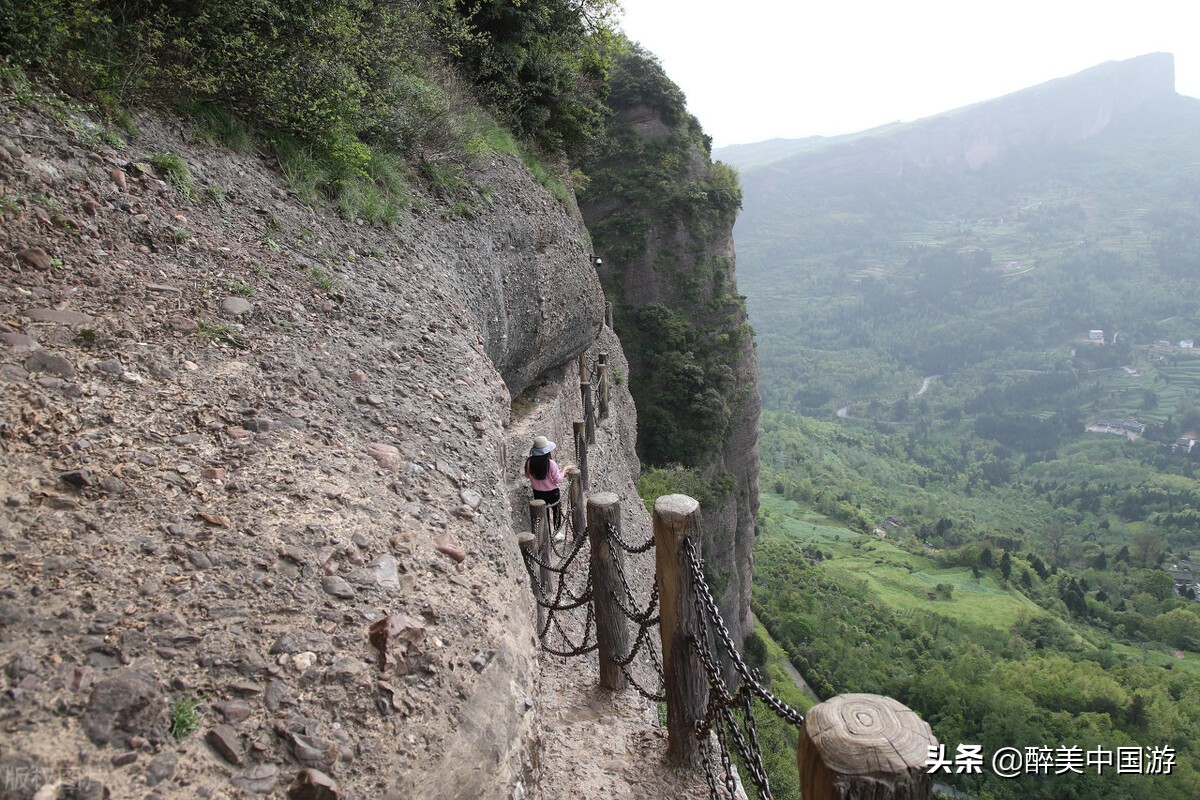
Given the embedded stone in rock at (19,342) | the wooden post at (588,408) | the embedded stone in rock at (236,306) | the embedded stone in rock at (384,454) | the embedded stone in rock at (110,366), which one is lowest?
the wooden post at (588,408)

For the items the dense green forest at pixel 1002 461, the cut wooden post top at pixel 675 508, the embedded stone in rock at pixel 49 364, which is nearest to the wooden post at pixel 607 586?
the cut wooden post top at pixel 675 508

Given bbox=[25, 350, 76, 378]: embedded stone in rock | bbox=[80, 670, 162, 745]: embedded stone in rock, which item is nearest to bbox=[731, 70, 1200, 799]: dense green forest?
bbox=[80, 670, 162, 745]: embedded stone in rock

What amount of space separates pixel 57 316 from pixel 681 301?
2413 cm

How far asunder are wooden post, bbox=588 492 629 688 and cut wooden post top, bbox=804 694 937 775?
2.86 metres

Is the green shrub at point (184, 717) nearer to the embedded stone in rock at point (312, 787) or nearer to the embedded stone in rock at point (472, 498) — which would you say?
the embedded stone in rock at point (312, 787)

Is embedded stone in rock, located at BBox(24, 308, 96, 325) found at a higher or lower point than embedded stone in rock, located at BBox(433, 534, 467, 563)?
higher

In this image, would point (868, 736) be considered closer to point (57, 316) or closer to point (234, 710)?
point (234, 710)

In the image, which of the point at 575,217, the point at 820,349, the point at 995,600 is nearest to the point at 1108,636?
the point at 995,600

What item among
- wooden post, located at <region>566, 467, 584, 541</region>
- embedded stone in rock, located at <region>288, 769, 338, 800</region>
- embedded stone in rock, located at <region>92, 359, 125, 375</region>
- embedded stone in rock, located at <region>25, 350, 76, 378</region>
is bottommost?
wooden post, located at <region>566, 467, 584, 541</region>

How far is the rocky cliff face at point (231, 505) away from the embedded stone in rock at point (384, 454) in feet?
0.05

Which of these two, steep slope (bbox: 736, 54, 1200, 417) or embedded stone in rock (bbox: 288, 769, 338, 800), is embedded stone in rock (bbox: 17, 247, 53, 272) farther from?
steep slope (bbox: 736, 54, 1200, 417)

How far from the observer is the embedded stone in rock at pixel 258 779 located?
221cm

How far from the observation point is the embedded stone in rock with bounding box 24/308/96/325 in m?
3.44

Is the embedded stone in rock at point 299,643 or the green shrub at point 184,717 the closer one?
the green shrub at point 184,717
